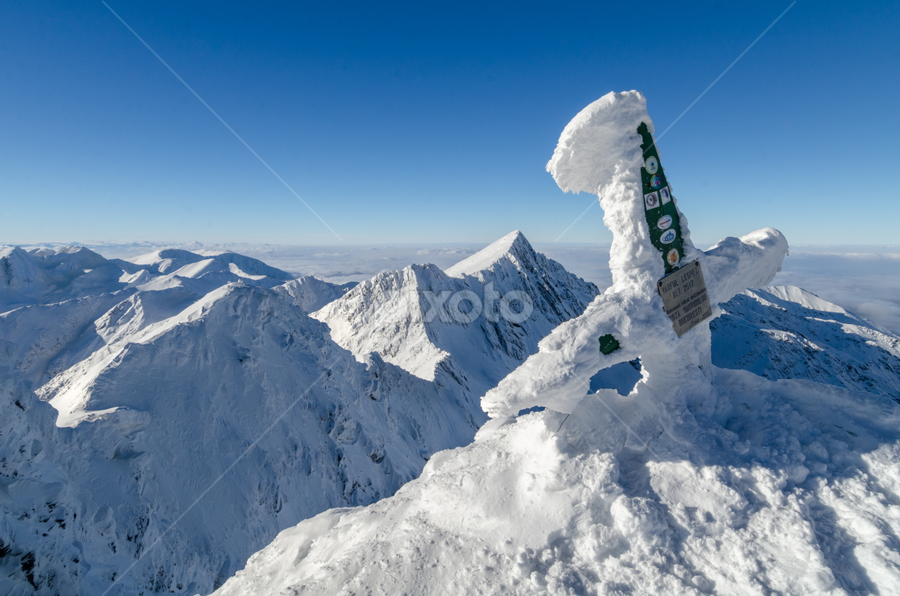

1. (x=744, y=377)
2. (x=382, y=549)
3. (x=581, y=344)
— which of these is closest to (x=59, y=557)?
(x=382, y=549)

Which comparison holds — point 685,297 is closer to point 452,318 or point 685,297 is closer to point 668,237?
point 668,237

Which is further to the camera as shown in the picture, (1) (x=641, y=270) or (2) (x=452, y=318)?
(2) (x=452, y=318)

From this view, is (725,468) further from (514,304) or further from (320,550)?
(514,304)

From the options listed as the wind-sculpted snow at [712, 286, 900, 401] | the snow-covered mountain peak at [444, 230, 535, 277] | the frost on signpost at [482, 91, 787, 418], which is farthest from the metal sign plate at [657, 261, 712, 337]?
the wind-sculpted snow at [712, 286, 900, 401]

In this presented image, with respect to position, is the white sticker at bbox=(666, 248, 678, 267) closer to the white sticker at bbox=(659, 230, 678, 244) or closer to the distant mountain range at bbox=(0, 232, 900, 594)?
the white sticker at bbox=(659, 230, 678, 244)

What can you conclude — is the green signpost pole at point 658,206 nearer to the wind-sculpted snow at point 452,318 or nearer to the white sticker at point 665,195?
the white sticker at point 665,195

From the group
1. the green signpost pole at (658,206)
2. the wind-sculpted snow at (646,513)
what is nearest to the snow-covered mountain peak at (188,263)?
the wind-sculpted snow at (646,513)
